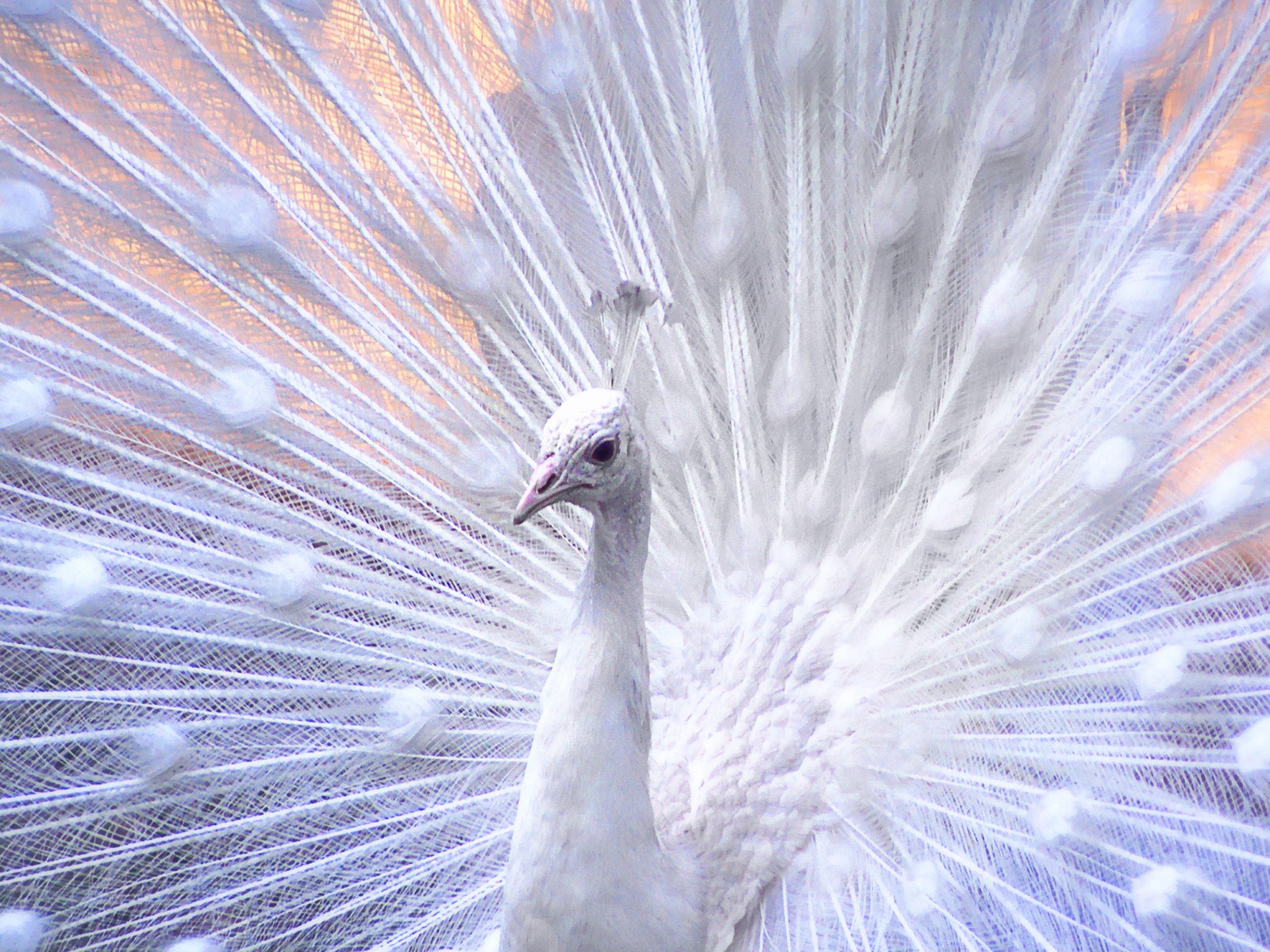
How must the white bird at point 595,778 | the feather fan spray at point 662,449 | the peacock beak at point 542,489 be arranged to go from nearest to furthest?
the peacock beak at point 542,489, the white bird at point 595,778, the feather fan spray at point 662,449

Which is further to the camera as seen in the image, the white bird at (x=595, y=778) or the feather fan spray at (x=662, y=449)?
the feather fan spray at (x=662, y=449)

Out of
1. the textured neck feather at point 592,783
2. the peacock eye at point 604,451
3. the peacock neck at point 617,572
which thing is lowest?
the textured neck feather at point 592,783

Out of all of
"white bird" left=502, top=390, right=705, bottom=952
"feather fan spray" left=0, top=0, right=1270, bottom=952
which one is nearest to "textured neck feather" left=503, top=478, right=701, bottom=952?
"white bird" left=502, top=390, right=705, bottom=952

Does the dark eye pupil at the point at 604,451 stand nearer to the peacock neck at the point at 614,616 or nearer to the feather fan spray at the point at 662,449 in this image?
the peacock neck at the point at 614,616

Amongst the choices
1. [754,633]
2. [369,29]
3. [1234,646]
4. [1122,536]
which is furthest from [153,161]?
[1234,646]

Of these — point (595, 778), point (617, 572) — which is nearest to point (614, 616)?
point (617, 572)

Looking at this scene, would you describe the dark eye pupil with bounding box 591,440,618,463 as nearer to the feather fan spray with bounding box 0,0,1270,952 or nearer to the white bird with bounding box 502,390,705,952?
the white bird with bounding box 502,390,705,952

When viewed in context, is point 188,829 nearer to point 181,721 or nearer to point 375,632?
point 181,721

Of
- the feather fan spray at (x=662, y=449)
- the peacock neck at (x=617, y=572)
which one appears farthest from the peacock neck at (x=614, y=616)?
the feather fan spray at (x=662, y=449)
